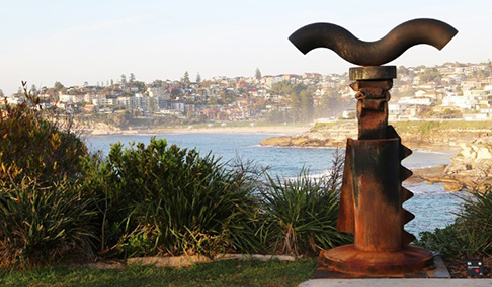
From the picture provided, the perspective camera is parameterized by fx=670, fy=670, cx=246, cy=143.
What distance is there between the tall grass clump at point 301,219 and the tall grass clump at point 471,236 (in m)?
1.03

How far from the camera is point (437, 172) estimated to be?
75312 millimetres

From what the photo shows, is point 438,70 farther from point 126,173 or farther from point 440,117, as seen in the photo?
point 126,173

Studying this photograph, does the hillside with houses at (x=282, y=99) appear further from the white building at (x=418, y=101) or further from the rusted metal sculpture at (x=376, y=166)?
the rusted metal sculpture at (x=376, y=166)

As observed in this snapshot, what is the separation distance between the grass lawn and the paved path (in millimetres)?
364

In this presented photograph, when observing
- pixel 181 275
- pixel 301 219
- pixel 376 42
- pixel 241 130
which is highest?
pixel 376 42

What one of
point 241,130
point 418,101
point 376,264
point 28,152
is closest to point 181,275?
point 376,264

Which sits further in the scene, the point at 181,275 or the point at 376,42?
the point at 181,275

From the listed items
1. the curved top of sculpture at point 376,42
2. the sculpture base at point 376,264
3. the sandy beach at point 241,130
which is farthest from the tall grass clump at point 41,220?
the sandy beach at point 241,130

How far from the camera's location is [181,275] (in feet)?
21.6

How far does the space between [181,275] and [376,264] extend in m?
1.92

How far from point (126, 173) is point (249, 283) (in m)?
2.42

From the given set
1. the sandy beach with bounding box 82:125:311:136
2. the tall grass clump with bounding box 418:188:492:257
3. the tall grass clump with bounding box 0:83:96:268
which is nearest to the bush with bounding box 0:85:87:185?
the tall grass clump with bounding box 0:83:96:268

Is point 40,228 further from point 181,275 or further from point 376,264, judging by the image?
point 376,264

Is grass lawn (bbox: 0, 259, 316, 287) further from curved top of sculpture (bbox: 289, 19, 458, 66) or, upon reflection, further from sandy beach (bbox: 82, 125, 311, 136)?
sandy beach (bbox: 82, 125, 311, 136)
